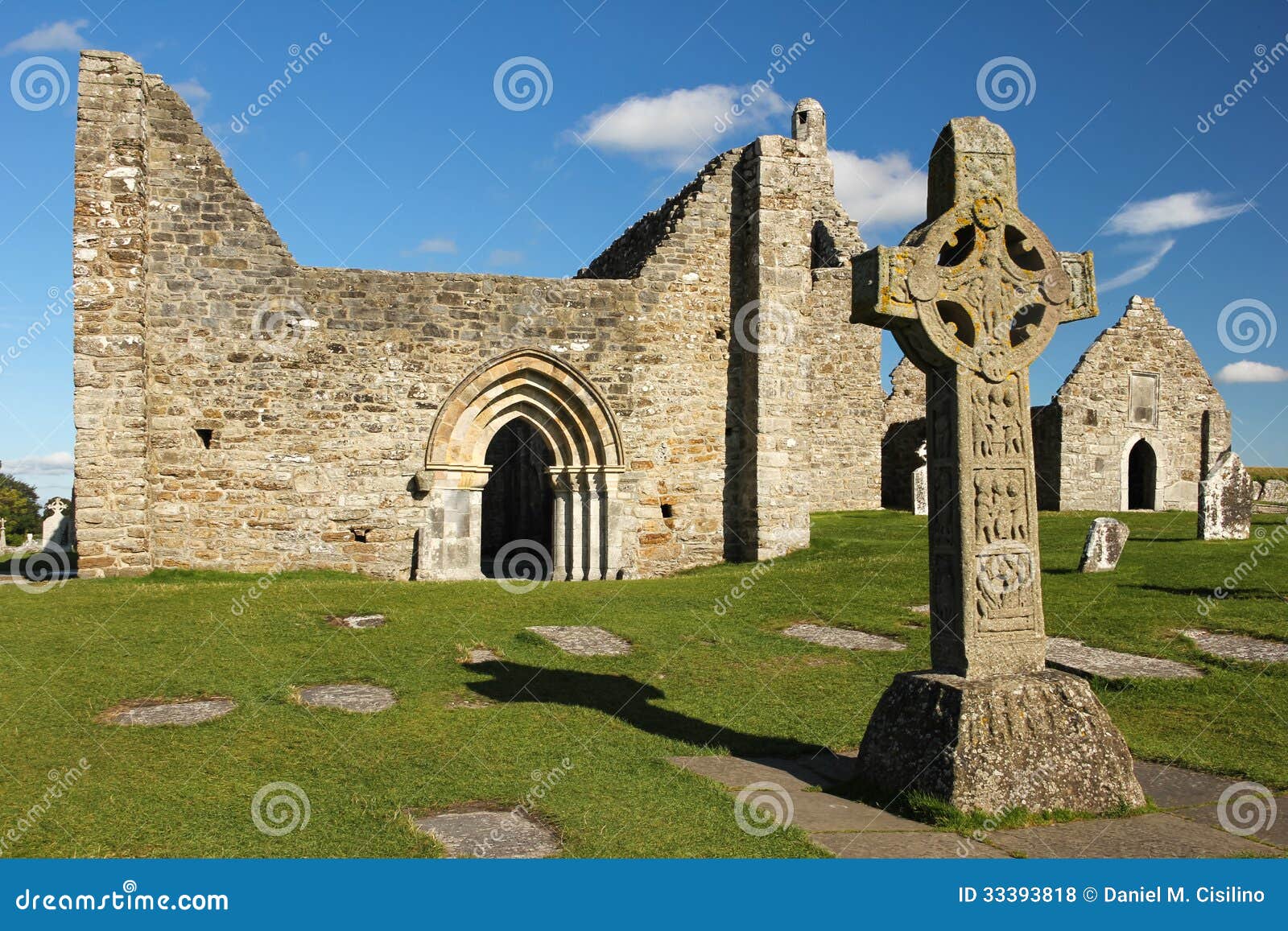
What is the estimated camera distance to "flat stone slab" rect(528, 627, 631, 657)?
8531 millimetres

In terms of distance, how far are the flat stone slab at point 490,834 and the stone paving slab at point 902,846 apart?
1102 mm

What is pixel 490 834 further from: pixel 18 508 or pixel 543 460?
pixel 18 508

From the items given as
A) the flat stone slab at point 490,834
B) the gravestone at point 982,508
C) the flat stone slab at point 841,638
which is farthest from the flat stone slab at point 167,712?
the flat stone slab at point 841,638

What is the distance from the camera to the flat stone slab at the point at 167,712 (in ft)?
20.7

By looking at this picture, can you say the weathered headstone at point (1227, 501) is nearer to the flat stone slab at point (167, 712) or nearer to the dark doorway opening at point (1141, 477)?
the dark doorway opening at point (1141, 477)

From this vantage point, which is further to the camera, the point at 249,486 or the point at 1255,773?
the point at 249,486

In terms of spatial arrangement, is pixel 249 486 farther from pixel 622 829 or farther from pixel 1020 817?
pixel 1020 817

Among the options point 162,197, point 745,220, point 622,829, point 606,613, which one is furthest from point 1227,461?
point 162,197

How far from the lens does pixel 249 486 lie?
12766mm

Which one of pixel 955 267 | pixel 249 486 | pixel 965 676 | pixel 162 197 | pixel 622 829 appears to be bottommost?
pixel 622 829

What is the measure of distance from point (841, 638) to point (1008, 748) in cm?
433

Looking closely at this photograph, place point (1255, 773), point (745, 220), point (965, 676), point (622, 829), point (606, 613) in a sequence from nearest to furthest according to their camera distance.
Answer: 1. point (622, 829)
2. point (965, 676)
3. point (1255, 773)
4. point (606, 613)
5. point (745, 220)

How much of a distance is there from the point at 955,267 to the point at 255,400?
9946 mm

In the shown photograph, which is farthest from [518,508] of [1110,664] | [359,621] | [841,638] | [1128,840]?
[1128,840]
